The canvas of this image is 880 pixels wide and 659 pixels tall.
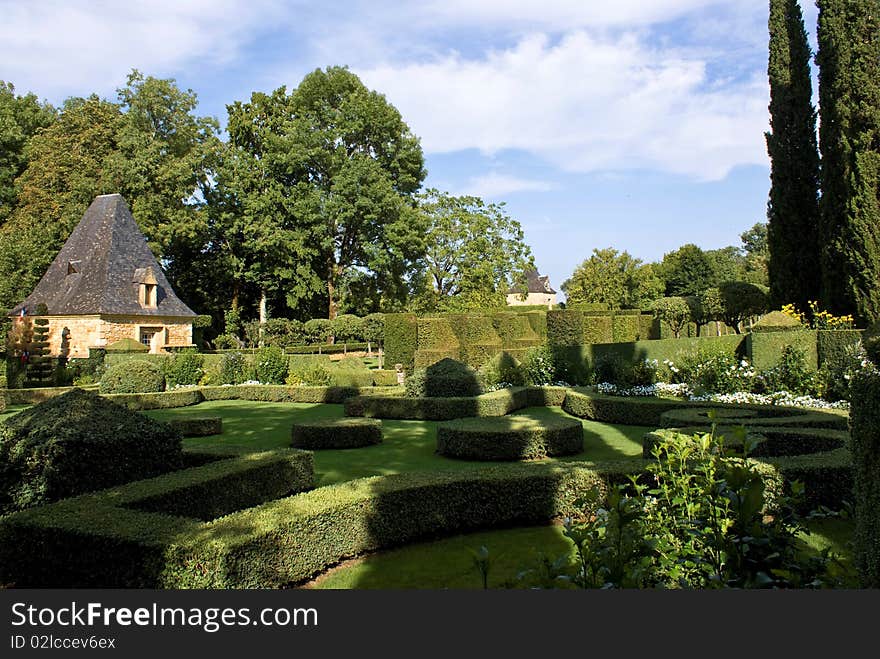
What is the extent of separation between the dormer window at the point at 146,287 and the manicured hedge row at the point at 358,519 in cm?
2956

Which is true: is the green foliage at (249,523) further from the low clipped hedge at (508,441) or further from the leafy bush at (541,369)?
the leafy bush at (541,369)

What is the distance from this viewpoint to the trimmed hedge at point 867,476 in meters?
3.22

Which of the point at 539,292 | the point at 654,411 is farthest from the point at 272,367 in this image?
the point at 539,292

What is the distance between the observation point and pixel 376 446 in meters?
10.6

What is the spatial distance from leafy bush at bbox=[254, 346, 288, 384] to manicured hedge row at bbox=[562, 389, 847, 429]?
446 inches

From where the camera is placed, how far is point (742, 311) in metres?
24.5

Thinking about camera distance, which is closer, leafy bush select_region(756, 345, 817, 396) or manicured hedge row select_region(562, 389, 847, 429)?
manicured hedge row select_region(562, 389, 847, 429)

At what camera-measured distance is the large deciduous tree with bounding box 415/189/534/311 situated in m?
38.9

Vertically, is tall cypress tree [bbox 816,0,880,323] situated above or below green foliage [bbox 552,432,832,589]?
above

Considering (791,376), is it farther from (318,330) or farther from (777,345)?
(318,330)

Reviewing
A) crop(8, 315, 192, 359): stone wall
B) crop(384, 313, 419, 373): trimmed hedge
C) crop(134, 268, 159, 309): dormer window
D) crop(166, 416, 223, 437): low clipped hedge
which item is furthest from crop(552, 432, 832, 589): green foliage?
crop(134, 268, 159, 309): dormer window

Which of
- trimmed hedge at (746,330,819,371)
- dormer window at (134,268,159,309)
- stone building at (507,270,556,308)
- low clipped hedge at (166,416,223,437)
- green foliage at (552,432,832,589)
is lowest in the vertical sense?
low clipped hedge at (166,416,223,437)

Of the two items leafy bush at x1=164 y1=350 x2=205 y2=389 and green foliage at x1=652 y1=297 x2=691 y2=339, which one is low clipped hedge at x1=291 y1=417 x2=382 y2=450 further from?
green foliage at x1=652 y1=297 x2=691 y2=339

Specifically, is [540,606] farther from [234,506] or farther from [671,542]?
[234,506]
